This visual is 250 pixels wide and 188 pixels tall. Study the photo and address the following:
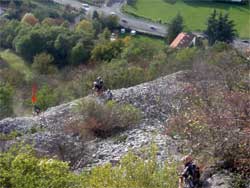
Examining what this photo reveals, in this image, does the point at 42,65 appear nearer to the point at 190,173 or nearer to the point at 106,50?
the point at 106,50

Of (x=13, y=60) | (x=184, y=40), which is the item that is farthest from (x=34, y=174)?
(x=184, y=40)

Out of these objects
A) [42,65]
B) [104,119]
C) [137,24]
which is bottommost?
[42,65]

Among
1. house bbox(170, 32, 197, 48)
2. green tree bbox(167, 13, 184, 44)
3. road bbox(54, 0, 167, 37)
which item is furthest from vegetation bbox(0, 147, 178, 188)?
road bbox(54, 0, 167, 37)

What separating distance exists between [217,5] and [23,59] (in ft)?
79.0

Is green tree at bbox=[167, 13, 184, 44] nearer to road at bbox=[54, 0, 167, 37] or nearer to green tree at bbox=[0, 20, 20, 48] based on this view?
road at bbox=[54, 0, 167, 37]

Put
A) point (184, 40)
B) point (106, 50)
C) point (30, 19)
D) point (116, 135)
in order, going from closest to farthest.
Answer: point (116, 135)
point (106, 50)
point (184, 40)
point (30, 19)

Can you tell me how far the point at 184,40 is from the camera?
4741cm

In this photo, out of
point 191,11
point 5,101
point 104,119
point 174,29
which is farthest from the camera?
point 191,11

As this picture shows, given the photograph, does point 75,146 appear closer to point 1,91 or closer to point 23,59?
point 1,91

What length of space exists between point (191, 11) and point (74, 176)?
163ft

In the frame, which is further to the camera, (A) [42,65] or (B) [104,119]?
(A) [42,65]

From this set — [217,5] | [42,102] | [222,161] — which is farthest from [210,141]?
[217,5]

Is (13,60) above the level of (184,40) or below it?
below

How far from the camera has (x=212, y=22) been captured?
47.6m
